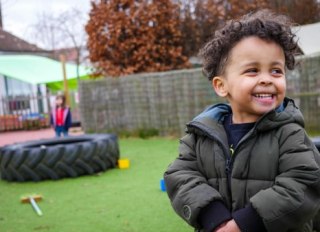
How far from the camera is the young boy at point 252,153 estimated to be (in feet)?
5.65

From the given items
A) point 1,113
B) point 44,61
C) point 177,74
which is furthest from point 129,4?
point 44,61

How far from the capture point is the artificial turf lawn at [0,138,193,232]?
4.19 meters

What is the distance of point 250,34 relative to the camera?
1.89 meters

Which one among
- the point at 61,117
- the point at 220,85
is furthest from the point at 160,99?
the point at 220,85

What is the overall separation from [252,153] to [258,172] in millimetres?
82

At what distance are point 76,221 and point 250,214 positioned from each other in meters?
2.99

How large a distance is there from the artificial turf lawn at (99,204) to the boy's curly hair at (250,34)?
209cm

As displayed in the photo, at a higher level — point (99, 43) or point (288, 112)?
point (99, 43)

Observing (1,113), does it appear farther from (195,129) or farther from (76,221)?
(195,129)

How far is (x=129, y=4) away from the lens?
1278 cm

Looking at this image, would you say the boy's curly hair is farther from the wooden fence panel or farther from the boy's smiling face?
the wooden fence panel

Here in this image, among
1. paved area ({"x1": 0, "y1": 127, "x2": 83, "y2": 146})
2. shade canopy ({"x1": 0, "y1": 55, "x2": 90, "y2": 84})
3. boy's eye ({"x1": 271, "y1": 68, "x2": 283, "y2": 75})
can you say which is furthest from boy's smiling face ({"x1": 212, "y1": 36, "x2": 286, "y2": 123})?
shade canopy ({"x1": 0, "y1": 55, "x2": 90, "y2": 84})

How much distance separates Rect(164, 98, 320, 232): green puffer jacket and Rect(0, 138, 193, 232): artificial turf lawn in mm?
1919

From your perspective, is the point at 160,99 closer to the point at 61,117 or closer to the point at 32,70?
the point at 61,117
